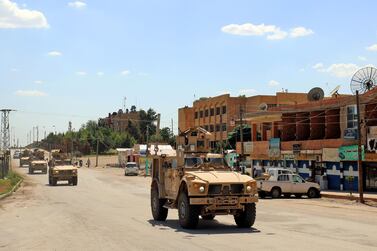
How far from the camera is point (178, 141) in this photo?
19.1 meters

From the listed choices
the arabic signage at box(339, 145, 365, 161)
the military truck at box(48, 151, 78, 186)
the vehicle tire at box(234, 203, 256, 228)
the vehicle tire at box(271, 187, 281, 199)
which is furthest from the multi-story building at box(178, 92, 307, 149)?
the vehicle tire at box(234, 203, 256, 228)

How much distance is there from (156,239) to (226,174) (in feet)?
11.1

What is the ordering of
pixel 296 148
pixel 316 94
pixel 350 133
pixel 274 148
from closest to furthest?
pixel 350 133, pixel 296 148, pixel 274 148, pixel 316 94

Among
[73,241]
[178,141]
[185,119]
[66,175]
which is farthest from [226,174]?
[185,119]

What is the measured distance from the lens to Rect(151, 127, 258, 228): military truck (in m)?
15.8

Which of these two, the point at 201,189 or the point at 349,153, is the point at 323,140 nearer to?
the point at 349,153

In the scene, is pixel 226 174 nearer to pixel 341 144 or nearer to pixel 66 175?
pixel 341 144

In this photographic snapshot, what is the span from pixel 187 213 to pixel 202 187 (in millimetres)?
977

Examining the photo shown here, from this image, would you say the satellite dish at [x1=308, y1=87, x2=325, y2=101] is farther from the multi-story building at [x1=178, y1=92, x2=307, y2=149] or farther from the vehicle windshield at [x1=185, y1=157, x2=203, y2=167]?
the vehicle windshield at [x1=185, y1=157, x2=203, y2=167]

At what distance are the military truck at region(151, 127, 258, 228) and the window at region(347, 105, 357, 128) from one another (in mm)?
26676

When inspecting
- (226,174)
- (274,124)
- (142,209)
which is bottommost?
(142,209)

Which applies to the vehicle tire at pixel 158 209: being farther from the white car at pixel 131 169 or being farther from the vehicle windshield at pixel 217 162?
the white car at pixel 131 169

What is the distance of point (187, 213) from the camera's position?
1614 centimetres

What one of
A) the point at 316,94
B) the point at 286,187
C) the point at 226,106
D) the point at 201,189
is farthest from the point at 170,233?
the point at 226,106
